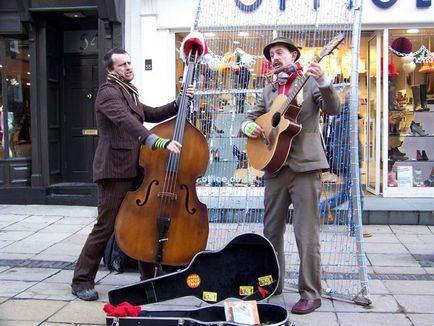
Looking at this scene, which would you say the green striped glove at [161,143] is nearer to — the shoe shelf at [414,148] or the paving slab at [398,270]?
the paving slab at [398,270]

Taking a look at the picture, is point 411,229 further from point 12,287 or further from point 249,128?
point 12,287

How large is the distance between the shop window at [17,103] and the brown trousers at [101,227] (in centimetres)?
502

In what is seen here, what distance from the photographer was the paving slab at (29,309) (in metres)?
4.02

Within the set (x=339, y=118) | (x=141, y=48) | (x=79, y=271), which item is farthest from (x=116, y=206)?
(x=141, y=48)

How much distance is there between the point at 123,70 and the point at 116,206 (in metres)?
1.08

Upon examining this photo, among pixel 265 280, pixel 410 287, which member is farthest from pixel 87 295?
pixel 410 287

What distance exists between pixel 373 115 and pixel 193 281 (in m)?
5.66

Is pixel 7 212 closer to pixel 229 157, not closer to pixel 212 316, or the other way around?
pixel 229 157

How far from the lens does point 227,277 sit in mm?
3945

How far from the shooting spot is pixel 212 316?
3664 mm

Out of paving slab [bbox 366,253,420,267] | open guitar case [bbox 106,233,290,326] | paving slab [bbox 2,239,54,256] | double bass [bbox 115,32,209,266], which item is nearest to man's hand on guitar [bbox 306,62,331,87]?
double bass [bbox 115,32,209,266]

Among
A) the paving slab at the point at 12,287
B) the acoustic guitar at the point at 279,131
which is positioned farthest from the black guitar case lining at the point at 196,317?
the paving slab at the point at 12,287

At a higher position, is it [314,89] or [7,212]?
[314,89]

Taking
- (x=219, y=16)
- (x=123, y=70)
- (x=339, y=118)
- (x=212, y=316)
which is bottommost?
(x=212, y=316)
